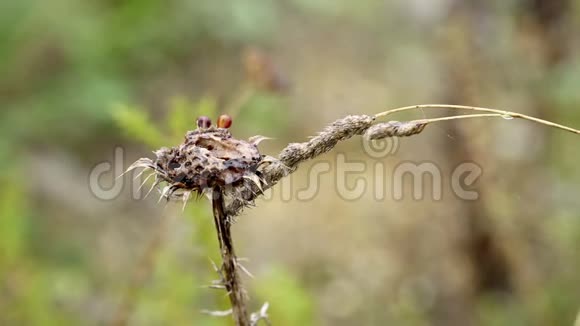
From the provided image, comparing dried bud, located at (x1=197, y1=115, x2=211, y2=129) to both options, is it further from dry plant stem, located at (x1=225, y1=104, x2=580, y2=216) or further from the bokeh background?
the bokeh background

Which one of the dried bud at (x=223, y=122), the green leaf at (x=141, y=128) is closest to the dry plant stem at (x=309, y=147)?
the dried bud at (x=223, y=122)

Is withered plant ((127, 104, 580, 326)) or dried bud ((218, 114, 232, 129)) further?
dried bud ((218, 114, 232, 129))

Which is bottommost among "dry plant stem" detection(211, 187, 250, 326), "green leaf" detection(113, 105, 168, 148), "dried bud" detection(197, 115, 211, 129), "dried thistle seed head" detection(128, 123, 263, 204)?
"dry plant stem" detection(211, 187, 250, 326)

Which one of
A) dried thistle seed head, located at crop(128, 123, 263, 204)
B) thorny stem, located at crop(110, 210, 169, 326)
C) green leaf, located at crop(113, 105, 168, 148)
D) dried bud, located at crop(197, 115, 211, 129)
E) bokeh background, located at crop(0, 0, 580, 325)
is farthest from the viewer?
bokeh background, located at crop(0, 0, 580, 325)

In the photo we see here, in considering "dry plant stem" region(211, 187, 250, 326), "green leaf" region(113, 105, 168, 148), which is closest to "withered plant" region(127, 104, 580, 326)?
"dry plant stem" region(211, 187, 250, 326)

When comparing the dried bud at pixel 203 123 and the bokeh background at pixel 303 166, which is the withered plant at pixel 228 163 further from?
the bokeh background at pixel 303 166

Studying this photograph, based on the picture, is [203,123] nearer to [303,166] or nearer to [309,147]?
[309,147]
